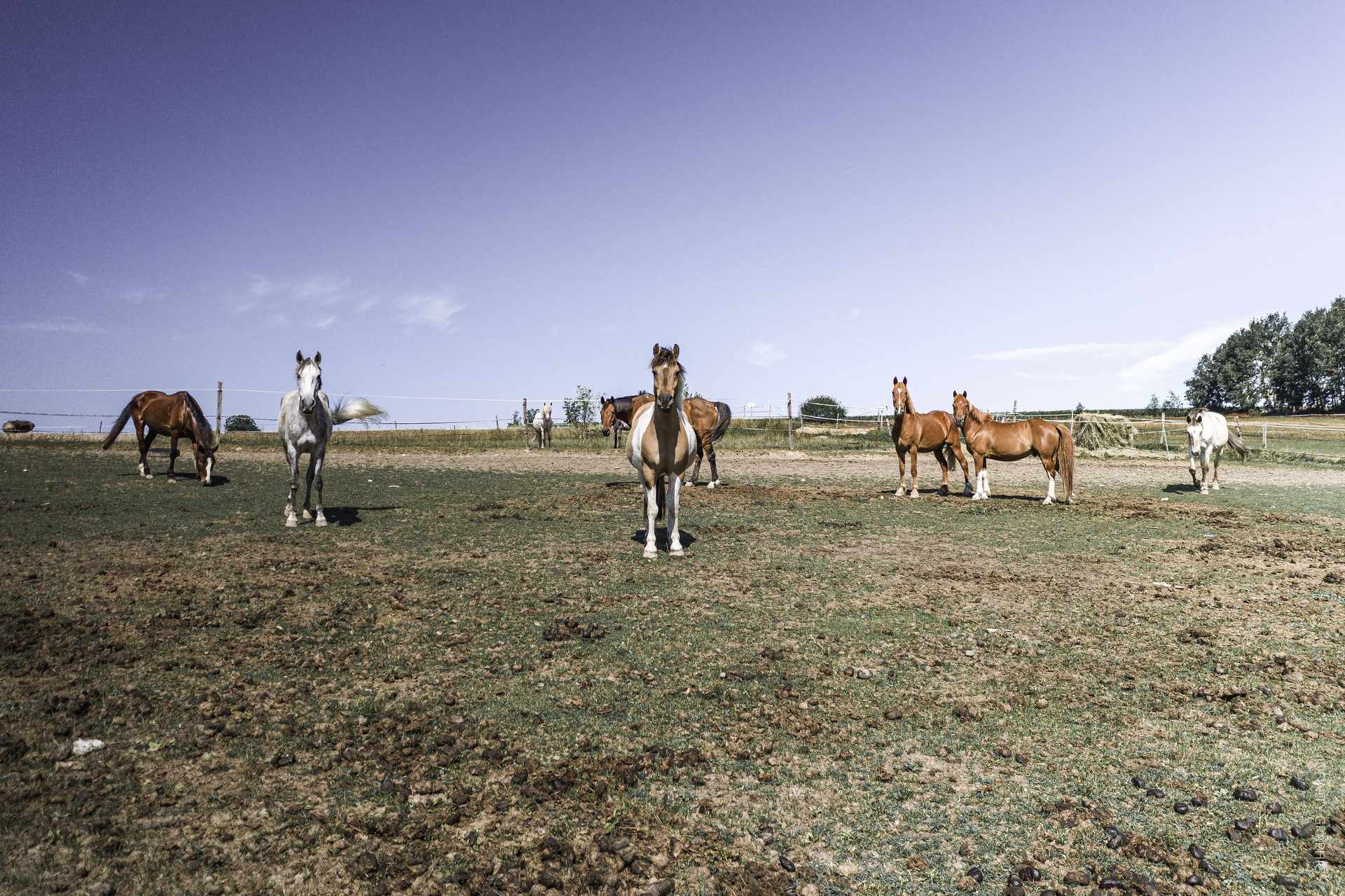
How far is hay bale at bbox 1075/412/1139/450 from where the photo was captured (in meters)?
32.7

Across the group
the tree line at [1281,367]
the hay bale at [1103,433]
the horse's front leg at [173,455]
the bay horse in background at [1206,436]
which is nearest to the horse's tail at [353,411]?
the horse's front leg at [173,455]

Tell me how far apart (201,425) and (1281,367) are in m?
119

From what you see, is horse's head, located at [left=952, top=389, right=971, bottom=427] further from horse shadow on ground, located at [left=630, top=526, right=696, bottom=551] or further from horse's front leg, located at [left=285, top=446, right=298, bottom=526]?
horse's front leg, located at [left=285, top=446, right=298, bottom=526]

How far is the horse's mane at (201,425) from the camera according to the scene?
49.6 feet

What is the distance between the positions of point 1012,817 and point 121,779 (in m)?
4.30

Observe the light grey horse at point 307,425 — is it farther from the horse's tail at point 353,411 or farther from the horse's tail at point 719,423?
the horse's tail at point 719,423

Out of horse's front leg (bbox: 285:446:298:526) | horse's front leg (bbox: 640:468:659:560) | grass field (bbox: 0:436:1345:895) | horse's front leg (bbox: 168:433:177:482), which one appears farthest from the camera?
horse's front leg (bbox: 168:433:177:482)

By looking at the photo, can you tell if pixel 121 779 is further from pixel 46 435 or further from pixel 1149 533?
pixel 46 435

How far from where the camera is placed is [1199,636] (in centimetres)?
568

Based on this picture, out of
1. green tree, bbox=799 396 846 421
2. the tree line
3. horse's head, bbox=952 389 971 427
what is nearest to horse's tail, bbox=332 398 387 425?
horse's head, bbox=952 389 971 427

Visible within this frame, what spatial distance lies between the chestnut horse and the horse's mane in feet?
29.8

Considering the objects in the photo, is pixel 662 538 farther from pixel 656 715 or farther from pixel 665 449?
pixel 656 715

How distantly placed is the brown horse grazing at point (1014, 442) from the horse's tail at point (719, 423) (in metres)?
5.32


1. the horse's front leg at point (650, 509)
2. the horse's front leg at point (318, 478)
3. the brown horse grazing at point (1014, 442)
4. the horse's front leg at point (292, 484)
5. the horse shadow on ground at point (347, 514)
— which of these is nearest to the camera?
the horse's front leg at point (650, 509)
